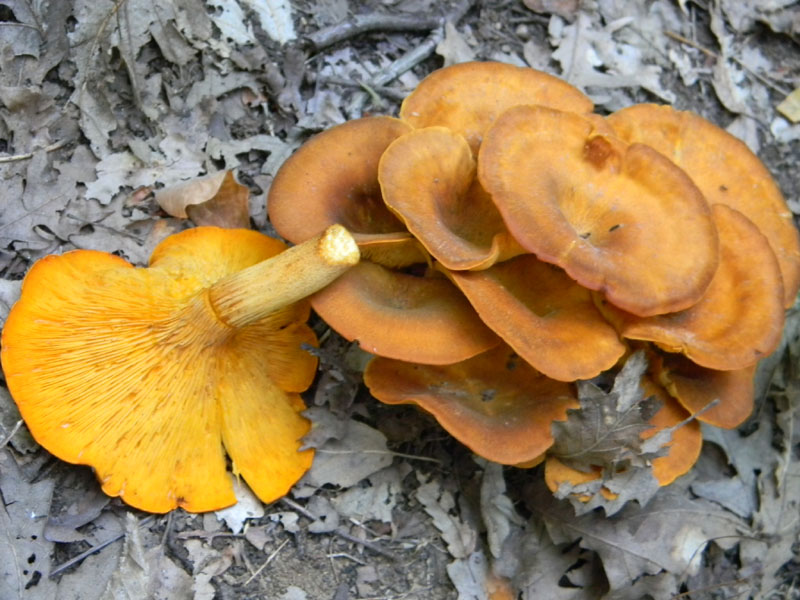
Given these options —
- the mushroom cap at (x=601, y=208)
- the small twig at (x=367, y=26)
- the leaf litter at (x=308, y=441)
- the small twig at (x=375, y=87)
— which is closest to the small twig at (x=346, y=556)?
the leaf litter at (x=308, y=441)

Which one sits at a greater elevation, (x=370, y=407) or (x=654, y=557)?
(x=370, y=407)

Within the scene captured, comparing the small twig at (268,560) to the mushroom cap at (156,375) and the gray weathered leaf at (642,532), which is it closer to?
the mushroom cap at (156,375)

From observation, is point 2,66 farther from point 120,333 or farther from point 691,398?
point 691,398

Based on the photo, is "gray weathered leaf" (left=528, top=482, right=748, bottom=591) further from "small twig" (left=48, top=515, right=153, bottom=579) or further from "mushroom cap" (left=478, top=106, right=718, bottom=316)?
"small twig" (left=48, top=515, right=153, bottom=579)

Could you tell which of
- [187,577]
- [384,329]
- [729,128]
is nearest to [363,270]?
[384,329]

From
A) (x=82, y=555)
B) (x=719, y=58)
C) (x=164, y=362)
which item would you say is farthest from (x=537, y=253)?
(x=719, y=58)
